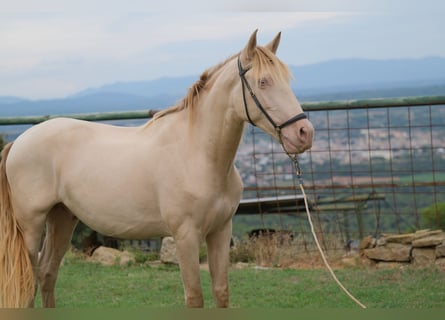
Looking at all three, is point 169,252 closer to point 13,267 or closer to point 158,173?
point 13,267

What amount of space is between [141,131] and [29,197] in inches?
31.3

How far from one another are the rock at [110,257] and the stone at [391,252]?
2.43m

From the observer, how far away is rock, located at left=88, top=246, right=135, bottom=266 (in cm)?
676

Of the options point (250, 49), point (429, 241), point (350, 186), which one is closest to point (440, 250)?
point (429, 241)

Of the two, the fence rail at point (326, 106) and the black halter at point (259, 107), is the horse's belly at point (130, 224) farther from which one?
the fence rail at point (326, 106)

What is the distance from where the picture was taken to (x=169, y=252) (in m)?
6.64

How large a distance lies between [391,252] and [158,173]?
3.33 m

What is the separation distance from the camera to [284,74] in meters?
3.35

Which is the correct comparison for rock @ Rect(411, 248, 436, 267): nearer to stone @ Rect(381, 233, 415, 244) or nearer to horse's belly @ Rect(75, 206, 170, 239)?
stone @ Rect(381, 233, 415, 244)

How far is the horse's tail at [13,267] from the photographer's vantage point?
3949 mm

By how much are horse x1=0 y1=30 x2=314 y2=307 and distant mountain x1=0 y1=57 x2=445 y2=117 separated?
22382 mm

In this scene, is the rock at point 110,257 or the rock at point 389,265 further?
the rock at point 110,257

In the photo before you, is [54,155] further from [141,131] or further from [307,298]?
[307,298]

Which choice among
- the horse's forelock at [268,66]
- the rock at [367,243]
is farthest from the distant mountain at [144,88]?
the horse's forelock at [268,66]
